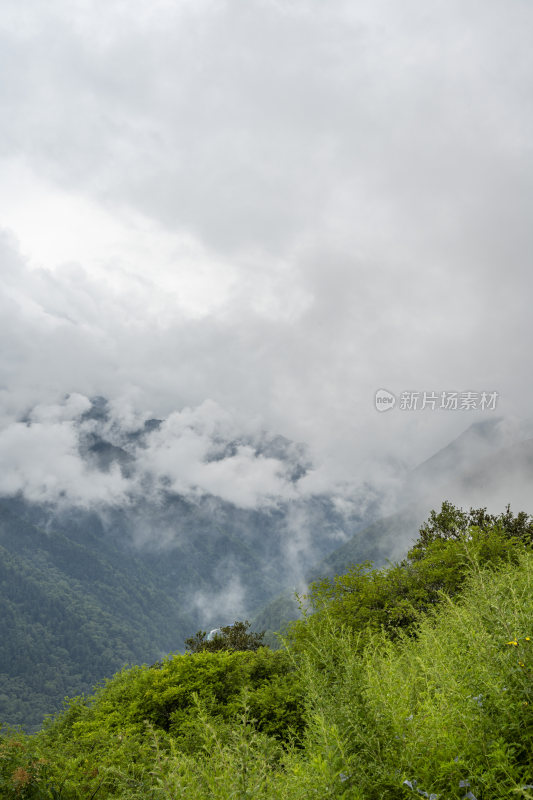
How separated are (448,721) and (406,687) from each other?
1.38 meters

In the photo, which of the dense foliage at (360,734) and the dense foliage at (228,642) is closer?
the dense foliage at (360,734)

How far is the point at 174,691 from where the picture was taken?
12195mm

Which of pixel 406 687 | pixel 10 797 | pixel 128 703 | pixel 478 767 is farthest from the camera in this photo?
pixel 128 703

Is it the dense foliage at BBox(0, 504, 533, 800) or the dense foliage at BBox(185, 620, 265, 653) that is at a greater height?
the dense foliage at BBox(185, 620, 265, 653)

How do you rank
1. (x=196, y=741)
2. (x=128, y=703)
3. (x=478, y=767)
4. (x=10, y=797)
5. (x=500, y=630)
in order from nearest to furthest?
(x=478, y=767) → (x=500, y=630) → (x=10, y=797) → (x=196, y=741) → (x=128, y=703)

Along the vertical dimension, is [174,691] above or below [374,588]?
below

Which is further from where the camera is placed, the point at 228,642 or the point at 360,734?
the point at 228,642

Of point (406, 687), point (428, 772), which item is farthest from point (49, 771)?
point (428, 772)

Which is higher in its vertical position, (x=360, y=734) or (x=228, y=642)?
(x=228, y=642)

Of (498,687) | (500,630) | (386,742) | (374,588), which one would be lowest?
(386,742)

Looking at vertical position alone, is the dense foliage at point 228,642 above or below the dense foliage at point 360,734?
above

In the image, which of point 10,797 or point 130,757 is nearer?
point 10,797

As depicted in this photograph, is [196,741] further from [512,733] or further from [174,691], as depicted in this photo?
[512,733]

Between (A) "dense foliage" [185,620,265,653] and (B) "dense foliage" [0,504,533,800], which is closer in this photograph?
(B) "dense foliage" [0,504,533,800]
